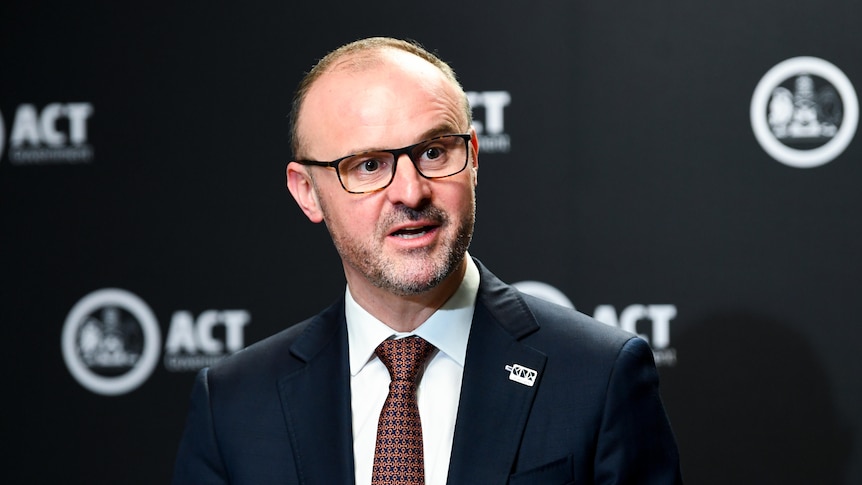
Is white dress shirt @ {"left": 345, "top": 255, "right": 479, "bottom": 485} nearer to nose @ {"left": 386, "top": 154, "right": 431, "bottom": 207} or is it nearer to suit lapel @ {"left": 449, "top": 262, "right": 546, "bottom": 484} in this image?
suit lapel @ {"left": 449, "top": 262, "right": 546, "bottom": 484}

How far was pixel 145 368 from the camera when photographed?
120 inches

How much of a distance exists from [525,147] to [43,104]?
145 centimetres

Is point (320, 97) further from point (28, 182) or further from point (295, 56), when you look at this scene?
point (28, 182)

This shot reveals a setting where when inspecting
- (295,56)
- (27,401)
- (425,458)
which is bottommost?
(27,401)

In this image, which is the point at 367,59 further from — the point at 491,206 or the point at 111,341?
the point at 111,341

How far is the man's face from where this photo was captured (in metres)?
1.74

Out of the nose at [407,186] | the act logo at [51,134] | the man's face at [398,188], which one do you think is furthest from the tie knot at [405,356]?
the act logo at [51,134]

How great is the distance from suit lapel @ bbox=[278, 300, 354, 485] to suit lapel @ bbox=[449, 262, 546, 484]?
22 cm

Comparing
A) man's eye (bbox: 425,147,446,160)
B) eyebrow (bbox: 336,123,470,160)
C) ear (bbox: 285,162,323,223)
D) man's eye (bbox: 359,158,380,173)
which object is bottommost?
ear (bbox: 285,162,323,223)

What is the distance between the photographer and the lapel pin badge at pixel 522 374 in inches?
71.6

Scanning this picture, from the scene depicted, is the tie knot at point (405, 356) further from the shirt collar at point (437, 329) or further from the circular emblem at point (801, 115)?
the circular emblem at point (801, 115)

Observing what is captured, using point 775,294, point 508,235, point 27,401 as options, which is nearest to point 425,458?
point 508,235

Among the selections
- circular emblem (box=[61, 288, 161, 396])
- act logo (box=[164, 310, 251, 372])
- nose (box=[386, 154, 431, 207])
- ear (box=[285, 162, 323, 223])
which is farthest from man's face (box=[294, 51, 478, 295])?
circular emblem (box=[61, 288, 161, 396])

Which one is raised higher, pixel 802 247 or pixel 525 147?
pixel 525 147
